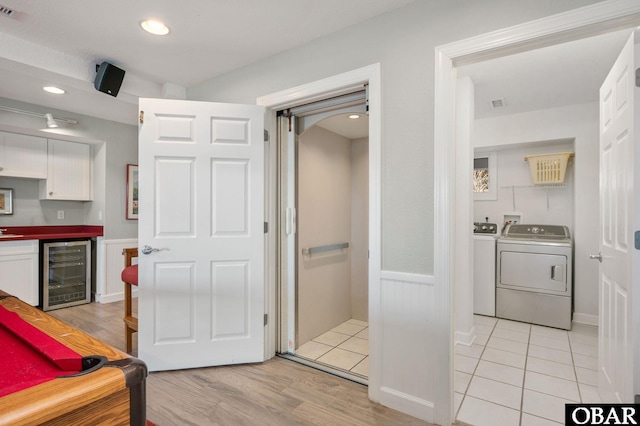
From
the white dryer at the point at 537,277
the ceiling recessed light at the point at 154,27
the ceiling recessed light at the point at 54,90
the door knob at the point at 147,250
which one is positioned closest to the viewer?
the ceiling recessed light at the point at 154,27

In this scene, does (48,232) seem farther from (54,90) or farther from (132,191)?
(54,90)

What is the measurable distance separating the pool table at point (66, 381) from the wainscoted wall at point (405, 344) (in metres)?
1.46

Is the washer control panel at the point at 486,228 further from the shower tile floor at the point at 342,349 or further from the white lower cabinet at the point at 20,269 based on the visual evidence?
the white lower cabinet at the point at 20,269

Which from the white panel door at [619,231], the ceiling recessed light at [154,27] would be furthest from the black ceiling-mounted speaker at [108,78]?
the white panel door at [619,231]

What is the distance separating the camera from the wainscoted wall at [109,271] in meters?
4.30

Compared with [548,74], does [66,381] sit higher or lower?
lower

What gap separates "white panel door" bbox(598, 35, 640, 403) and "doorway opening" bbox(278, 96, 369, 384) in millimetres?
1426

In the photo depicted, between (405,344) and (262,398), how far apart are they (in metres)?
0.97

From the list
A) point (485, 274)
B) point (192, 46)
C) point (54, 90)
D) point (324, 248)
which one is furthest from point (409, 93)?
point (54, 90)

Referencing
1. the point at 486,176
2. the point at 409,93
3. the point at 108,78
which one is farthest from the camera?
the point at 486,176

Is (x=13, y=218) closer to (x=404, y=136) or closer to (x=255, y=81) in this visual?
(x=255, y=81)

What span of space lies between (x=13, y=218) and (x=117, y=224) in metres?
1.12

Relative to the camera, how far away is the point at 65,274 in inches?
163

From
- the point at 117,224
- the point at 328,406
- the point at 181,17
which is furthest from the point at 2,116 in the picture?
the point at 328,406
